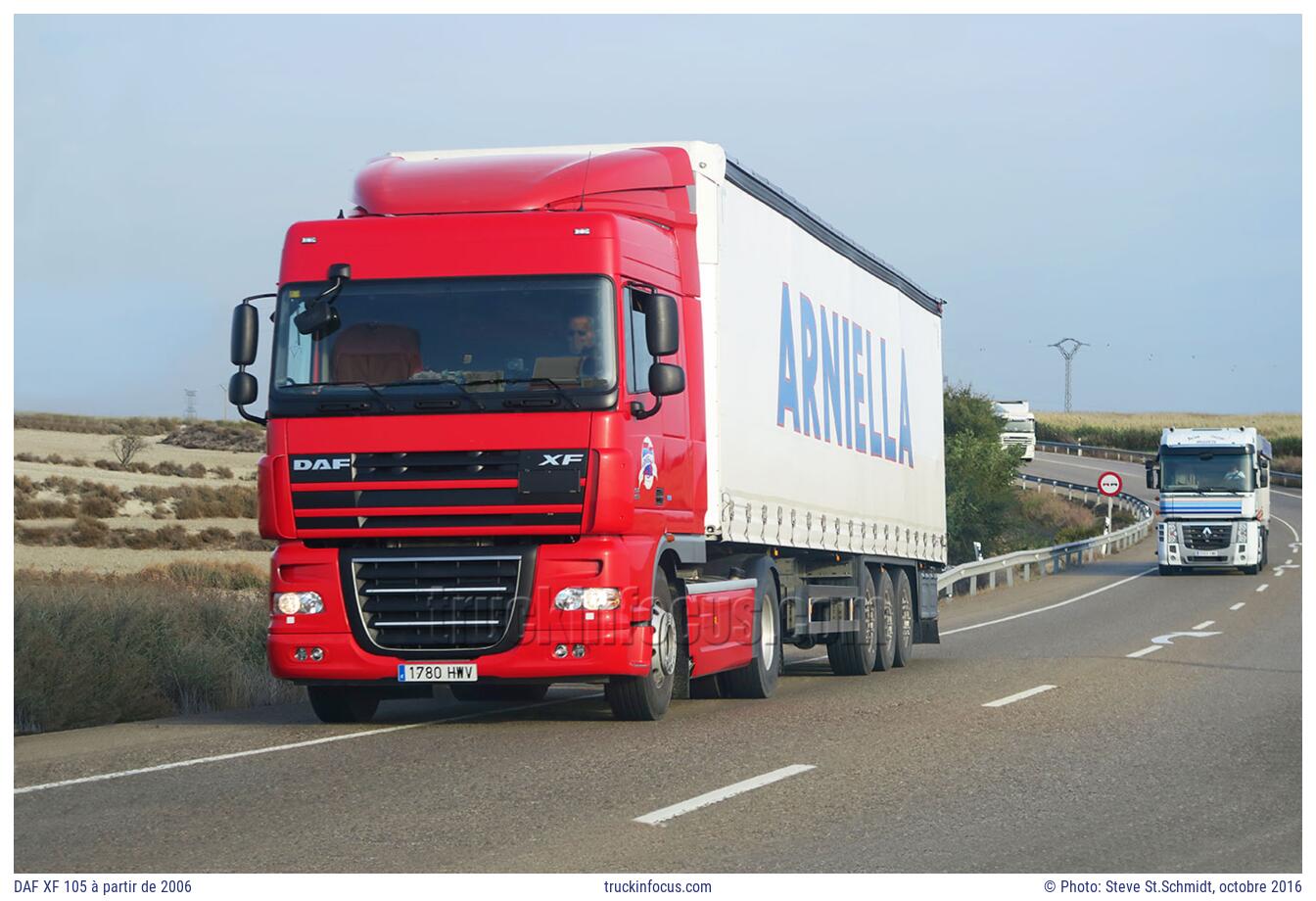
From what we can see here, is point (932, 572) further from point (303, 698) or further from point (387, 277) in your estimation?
point (387, 277)

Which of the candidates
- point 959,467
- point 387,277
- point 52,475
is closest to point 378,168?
point 387,277

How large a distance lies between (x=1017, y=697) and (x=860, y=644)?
391cm

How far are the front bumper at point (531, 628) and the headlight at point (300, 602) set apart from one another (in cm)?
4

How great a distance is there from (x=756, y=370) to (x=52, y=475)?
170ft

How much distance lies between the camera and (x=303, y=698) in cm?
1511

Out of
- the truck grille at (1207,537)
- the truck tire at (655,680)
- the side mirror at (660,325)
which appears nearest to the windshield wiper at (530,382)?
the side mirror at (660,325)

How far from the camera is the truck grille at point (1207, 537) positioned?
42.0m

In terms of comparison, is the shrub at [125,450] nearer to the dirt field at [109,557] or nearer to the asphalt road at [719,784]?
the dirt field at [109,557]

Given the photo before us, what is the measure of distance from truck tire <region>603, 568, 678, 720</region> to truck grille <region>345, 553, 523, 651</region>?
1035mm

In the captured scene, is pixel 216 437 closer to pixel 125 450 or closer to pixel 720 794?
pixel 125 450

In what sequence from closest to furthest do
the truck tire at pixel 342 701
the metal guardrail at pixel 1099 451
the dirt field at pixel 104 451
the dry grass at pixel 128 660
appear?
the truck tire at pixel 342 701 → the dry grass at pixel 128 660 → the dirt field at pixel 104 451 → the metal guardrail at pixel 1099 451

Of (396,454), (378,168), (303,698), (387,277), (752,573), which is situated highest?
(378,168)

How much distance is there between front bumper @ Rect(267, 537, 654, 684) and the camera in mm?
11422

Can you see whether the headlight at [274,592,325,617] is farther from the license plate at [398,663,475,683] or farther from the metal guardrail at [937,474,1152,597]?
the metal guardrail at [937,474,1152,597]
